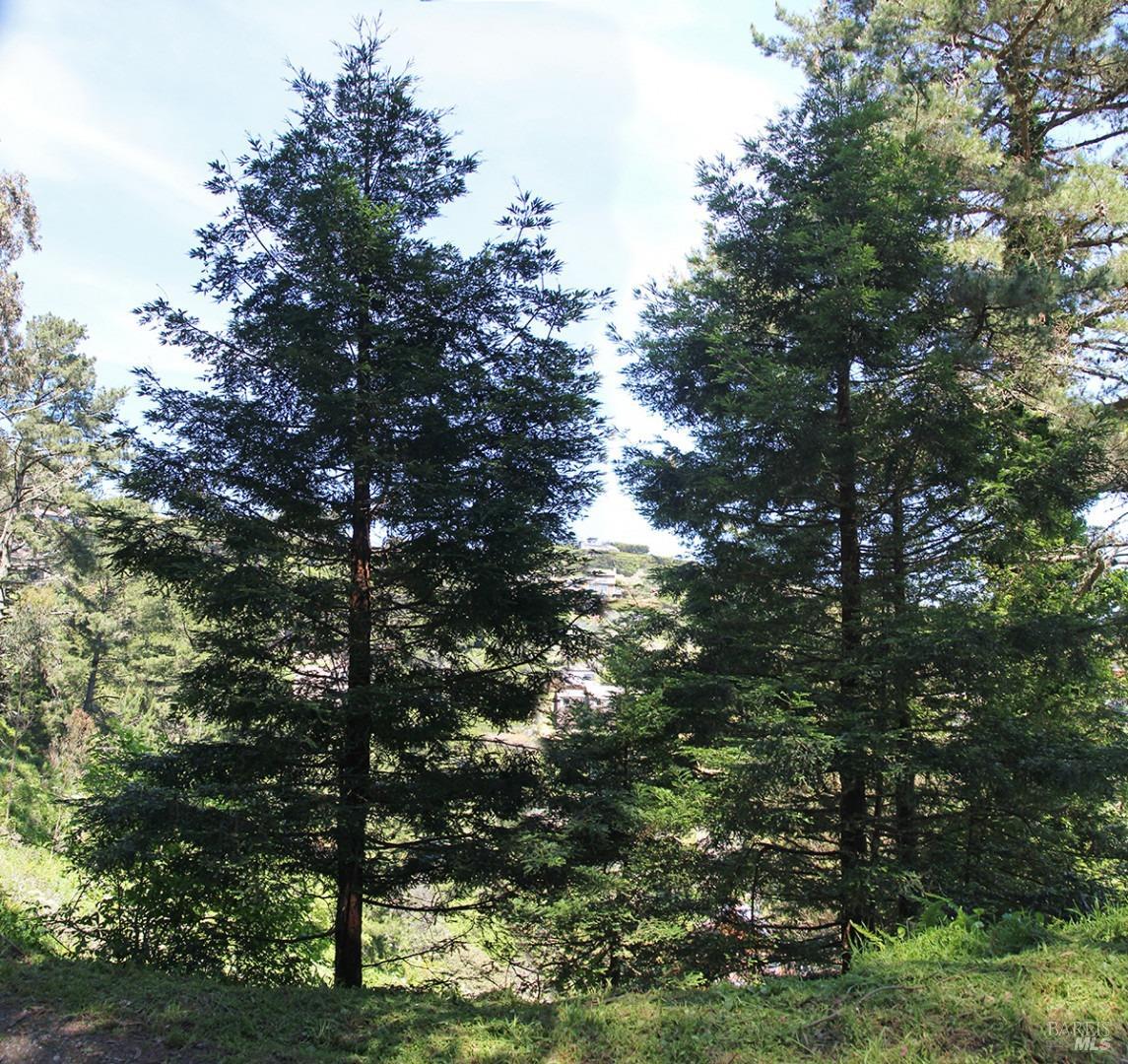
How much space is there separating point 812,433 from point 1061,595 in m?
3.62

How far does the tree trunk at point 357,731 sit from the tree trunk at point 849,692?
4.10 m

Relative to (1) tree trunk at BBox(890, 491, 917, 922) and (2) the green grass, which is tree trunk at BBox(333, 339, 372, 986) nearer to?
(2) the green grass

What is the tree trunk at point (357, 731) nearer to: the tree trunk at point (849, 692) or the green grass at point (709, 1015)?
the green grass at point (709, 1015)

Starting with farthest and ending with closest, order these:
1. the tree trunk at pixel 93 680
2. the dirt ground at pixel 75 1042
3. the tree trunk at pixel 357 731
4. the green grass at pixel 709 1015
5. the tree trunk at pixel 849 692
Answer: the tree trunk at pixel 93 680, the tree trunk at pixel 849 692, the tree trunk at pixel 357 731, the dirt ground at pixel 75 1042, the green grass at pixel 709 1015

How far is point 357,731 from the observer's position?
21.7 feet

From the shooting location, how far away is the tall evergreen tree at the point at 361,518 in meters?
6.33

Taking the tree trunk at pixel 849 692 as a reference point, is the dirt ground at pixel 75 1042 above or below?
below

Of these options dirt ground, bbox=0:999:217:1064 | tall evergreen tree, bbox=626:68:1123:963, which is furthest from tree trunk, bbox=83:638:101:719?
dirt ground, bbox=0:999:217:1064

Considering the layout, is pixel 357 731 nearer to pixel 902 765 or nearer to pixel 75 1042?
pixel 75 1042

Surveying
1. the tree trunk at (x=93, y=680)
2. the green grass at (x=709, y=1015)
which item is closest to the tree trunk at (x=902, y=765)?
the green grass at (x=709, y=1015)

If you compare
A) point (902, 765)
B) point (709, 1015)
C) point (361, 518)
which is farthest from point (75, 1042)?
point (902, 765)

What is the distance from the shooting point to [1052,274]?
7934mm

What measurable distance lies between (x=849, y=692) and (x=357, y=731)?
4784mm

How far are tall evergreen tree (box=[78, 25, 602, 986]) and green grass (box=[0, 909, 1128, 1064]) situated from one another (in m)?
1.38
